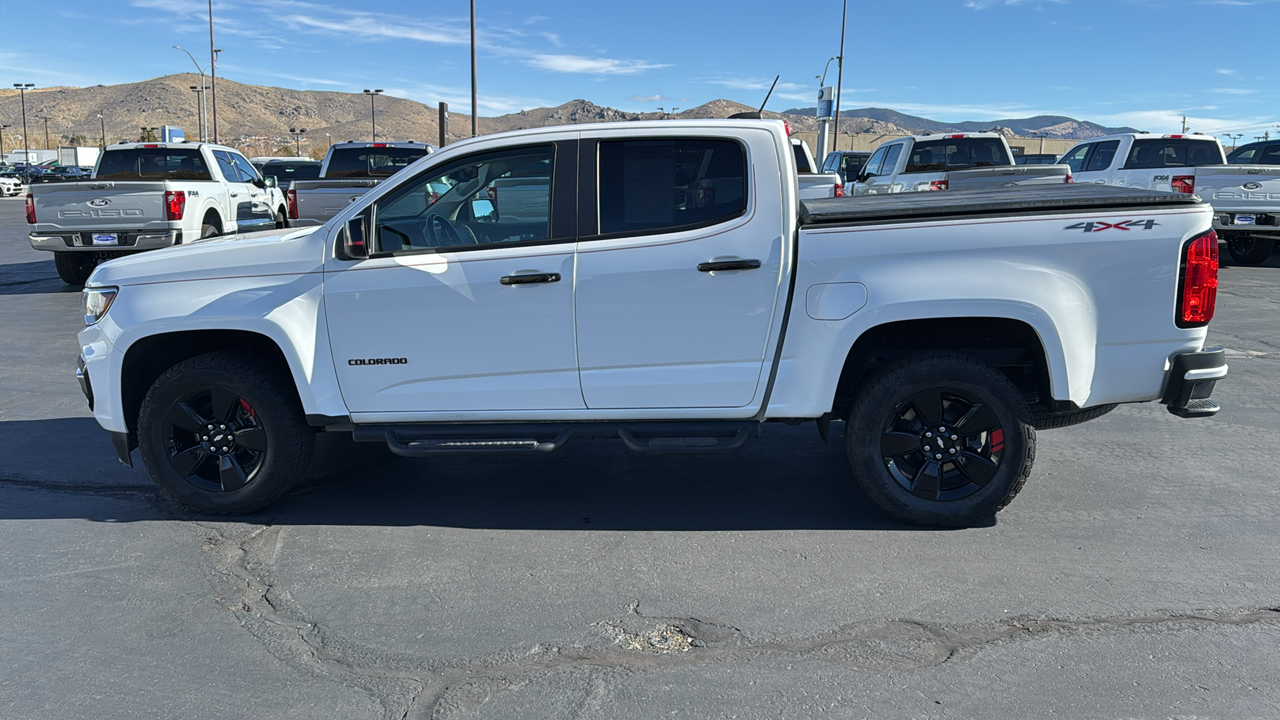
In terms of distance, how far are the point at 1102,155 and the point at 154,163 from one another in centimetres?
1549

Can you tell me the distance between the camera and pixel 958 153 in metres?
16.5

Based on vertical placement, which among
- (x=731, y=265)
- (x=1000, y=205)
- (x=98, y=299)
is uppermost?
(x=1000, y=205)

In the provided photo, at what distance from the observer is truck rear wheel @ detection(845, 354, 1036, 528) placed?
4582 mm

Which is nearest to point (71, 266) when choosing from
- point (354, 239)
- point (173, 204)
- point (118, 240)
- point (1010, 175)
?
point (118, 240)

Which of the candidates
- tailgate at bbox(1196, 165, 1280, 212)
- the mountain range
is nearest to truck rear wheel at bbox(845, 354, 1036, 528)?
tailgate at bbox(1196, 165, 1280, 212)

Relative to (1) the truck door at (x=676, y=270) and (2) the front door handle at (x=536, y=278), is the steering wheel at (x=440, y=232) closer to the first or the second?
(2) the front door handle at (x=536, y=278)

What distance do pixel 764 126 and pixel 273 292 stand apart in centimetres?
252

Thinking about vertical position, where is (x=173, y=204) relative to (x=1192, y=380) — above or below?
above

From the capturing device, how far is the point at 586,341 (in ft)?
15.1

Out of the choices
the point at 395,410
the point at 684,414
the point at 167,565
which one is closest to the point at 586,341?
the point at 684,414

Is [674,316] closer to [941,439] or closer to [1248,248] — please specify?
[941,439]

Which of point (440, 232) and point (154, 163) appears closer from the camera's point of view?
point (440, 232)

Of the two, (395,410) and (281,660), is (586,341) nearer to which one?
(395,410)

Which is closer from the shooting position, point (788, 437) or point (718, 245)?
point (718, 245)
